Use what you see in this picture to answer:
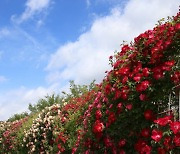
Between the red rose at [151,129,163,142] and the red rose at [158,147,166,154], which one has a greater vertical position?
the red rose at [151,129,163,142]

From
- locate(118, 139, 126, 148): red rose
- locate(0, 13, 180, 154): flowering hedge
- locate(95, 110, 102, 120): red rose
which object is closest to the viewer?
locate(0, 13, 180, 154): flowering hedge

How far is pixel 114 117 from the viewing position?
6.09 meters

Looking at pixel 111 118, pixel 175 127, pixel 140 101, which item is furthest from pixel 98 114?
pixel 175 127

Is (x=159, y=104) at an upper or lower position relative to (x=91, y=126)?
lower

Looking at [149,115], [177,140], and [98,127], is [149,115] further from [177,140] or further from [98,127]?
[98,127]

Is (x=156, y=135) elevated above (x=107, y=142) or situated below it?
below

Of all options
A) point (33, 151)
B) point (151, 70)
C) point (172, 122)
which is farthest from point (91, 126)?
point (33, 151)

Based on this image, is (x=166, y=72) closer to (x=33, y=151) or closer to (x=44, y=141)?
(x=44, y=141)

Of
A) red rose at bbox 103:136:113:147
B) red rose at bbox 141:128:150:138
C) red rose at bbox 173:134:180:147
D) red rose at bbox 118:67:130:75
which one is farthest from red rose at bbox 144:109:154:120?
red rose at bbox 103:136:113:147

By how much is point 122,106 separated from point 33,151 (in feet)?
26.9

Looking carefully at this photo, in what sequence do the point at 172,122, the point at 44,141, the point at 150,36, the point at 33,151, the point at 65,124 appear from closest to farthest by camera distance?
the point at 172,122, the point at 150,36, the point at 65,124, the point at 44,141, the point at 33,151

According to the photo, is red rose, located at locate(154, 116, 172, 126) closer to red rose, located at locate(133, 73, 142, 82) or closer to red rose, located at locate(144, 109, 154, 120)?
red rose, located at locate(144, 109, 154, 120)

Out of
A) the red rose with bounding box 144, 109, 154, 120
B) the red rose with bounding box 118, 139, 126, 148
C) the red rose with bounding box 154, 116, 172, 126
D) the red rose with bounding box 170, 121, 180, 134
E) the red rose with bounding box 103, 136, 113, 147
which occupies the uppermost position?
the red rose with bounding box 103, 136, 113, 147

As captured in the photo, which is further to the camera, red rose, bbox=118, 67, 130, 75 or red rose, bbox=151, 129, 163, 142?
red rose, bbox=118, 67, 130, 75
